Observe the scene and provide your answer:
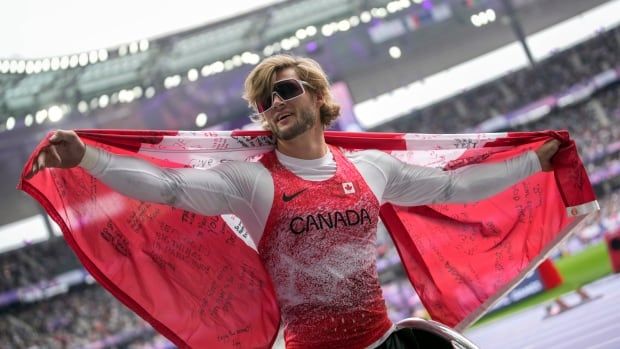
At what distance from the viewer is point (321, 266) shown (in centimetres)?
245

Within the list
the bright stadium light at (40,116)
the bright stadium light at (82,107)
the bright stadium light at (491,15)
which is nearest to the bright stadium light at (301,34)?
the bright stadium light at (491,15)

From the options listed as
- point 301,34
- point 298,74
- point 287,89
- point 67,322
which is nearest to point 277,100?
point 287,89

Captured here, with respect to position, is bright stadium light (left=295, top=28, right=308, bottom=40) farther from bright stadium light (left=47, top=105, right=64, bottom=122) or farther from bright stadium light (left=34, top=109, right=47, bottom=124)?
bright stadium light (left=34, top=109, right=47, bottom=124)

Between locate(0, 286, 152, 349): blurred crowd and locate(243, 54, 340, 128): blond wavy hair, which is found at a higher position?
locate(0, 286, 152, 349): blurred crowd

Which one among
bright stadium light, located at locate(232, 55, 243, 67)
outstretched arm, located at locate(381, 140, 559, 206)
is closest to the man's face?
outstretched arm, located at locate(381, 140, 559, 206)

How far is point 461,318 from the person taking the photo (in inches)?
131

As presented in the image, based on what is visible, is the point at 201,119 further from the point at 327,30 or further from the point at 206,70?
the point at 327,30

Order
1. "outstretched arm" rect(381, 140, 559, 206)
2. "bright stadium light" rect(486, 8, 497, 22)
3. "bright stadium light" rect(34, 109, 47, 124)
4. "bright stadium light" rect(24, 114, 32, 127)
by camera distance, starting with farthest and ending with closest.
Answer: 1. "bright stadium light" rect(486, 8, 497, 22)
2. "bright stadium light" rect(34, 109, 47, 124)
3. "bright stadium light" rect(24, 114, 32, 127)
4. "outstretched arm" rect(381, 140, 559, 206)

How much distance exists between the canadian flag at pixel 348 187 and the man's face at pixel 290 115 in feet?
0.85

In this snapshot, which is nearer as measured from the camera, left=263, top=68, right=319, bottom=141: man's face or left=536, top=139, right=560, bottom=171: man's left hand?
left=263, top=68, right=319, bottom=141: man's face

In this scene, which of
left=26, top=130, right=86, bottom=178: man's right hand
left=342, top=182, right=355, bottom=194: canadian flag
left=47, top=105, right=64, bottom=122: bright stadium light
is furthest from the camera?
left=47, top=105, right=64, bottom=122: bright stadium light

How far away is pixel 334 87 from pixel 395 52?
489 cm

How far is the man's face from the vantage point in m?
2.62

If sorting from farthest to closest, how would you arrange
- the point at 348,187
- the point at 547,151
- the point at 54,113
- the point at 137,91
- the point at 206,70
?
1. the point at 206,70
2. the point at 137,91
3. the point at 54,113
4. the point at 547,151
5. the point at 348,187
